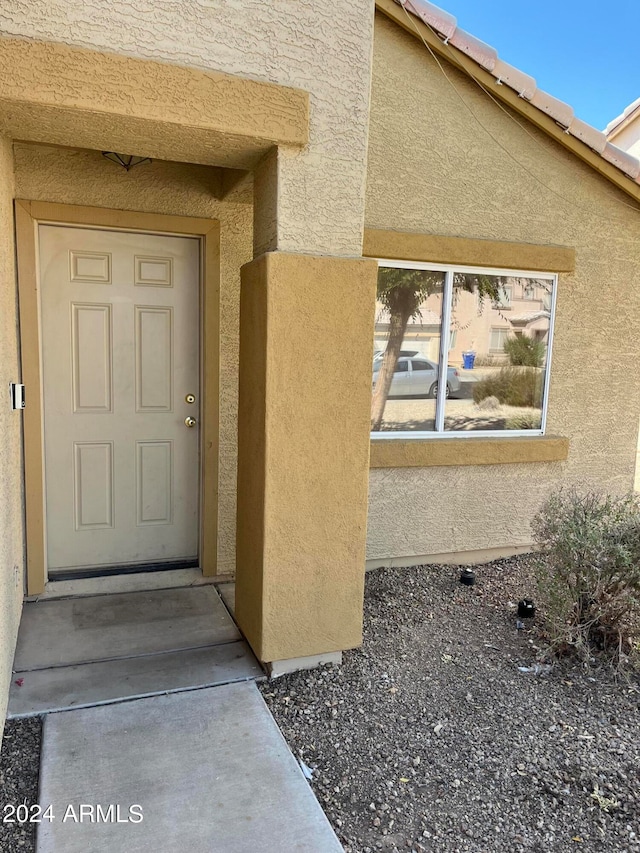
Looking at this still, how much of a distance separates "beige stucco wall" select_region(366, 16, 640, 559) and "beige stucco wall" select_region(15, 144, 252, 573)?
3.69 feet

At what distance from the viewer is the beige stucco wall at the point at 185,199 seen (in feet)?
14.0

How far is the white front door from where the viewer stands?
4.57 m

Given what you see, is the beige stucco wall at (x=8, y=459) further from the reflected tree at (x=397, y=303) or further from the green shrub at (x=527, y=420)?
the green shrub at (x=527, y=420)

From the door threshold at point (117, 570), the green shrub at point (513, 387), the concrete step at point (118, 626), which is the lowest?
the concrete step at point (118, 626)

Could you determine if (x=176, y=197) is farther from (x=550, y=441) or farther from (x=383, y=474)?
(x=550, y=441)

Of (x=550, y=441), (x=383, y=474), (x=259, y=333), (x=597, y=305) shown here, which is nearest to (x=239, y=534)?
(x=259, y=333)

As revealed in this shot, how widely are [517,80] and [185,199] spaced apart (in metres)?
2.92

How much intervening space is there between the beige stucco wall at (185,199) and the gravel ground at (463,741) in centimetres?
173

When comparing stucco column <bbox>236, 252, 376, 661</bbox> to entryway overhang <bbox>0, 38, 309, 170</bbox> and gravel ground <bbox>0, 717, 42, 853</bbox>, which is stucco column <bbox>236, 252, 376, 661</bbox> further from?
gravel ground <bbox>0, 717, 42, 853</bbox>

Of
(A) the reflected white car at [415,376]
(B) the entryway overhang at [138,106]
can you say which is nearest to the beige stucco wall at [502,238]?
(A) the reflected white car at [415,376]

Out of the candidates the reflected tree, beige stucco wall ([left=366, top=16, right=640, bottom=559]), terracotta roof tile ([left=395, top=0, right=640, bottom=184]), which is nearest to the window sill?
beige stucco wall ([left=366, top=16, right=640, bottom=559])

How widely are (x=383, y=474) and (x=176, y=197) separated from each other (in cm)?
273

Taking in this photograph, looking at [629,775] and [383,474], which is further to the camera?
[383,474]

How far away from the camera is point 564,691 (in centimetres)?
371
